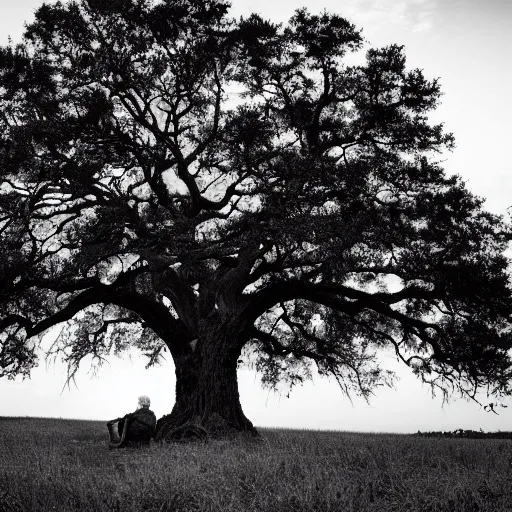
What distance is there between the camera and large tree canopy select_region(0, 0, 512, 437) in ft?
44.8

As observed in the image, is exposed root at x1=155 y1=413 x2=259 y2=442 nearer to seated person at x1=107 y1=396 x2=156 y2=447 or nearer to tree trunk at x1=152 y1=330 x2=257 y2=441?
tree trunk at x1=152 y1=330 x2=257 y2=441

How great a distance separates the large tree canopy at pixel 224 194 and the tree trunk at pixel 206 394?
0.06 meters

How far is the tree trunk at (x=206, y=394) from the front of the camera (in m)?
15.1

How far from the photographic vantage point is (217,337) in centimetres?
1619

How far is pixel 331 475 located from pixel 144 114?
10.5 metres

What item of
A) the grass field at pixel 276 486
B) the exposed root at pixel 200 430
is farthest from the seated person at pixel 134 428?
the grass field at pixel 276 486

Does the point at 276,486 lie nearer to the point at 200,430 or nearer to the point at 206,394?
the point at 200,430

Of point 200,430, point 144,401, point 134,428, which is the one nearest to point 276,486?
point 200,430

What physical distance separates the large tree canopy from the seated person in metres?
0.50

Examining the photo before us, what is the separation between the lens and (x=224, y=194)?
16672 mm

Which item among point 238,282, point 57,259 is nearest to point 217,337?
point 238,282

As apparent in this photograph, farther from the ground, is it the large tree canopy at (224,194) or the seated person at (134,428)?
the large tree canopy at (224,194)

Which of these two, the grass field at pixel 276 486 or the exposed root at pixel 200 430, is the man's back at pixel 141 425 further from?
the grass field at pixel 276 486

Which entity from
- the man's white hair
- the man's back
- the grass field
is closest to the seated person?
the man's back
